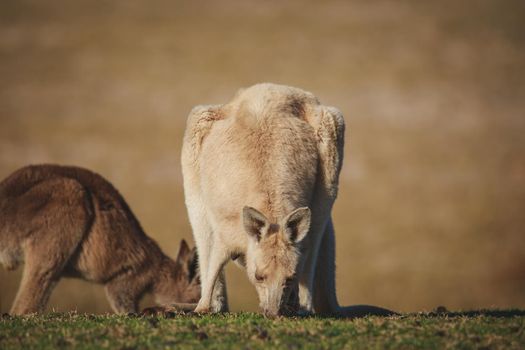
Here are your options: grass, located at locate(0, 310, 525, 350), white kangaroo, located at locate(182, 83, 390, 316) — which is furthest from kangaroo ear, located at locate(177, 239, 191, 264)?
grass, located at locate(0, 310, 525, 350)

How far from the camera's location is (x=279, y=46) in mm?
49281

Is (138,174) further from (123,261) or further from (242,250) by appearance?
(242,250)

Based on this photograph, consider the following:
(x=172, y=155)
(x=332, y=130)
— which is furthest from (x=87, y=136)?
(x=332, y=130)

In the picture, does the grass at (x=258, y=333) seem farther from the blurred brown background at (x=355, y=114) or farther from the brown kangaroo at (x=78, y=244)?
the blurred brown background at (x=355, y=114)

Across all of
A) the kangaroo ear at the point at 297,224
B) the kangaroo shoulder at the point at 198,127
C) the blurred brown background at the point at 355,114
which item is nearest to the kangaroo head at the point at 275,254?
the kangaroo ear at the point at 297,224

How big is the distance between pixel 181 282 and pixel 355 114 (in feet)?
92.3

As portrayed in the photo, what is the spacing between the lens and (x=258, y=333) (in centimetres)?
724

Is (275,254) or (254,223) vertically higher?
(254,223)

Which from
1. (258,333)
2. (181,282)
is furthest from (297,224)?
(181,282)

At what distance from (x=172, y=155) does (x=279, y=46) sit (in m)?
15.1

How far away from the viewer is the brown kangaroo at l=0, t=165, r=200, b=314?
37.3 feet

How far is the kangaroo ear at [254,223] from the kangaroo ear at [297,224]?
0.18 m

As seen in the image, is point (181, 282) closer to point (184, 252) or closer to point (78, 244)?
point (184, 252)

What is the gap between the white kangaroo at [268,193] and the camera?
7.78 metres
